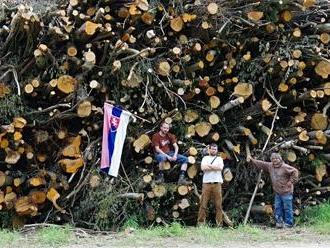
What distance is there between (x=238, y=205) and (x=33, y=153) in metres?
3.72

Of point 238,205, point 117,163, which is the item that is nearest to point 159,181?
point 117,163

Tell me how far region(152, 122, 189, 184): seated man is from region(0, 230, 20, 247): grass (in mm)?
2502

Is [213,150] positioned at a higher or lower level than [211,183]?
higher

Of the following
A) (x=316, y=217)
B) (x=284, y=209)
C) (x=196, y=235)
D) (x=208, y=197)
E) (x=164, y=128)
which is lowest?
(x=196, y=235)

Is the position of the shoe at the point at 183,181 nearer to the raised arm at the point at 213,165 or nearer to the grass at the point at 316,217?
the raised arm at the point at 213,165

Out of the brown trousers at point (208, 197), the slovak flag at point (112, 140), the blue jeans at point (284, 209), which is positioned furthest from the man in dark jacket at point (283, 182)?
the slovak flag at point (112, 140)

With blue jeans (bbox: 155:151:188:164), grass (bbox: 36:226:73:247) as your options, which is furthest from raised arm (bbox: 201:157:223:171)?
grass (bbox: 36:226:73:247)

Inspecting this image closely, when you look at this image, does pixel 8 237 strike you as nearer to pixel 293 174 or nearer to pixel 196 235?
pixel 196 235

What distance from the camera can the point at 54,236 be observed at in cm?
855

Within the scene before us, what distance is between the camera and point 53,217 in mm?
9891

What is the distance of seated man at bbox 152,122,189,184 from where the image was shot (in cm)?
998

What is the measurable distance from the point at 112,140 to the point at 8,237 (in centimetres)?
234

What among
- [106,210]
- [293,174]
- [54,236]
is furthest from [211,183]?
[54,236]

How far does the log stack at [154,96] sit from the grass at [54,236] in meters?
0.65
